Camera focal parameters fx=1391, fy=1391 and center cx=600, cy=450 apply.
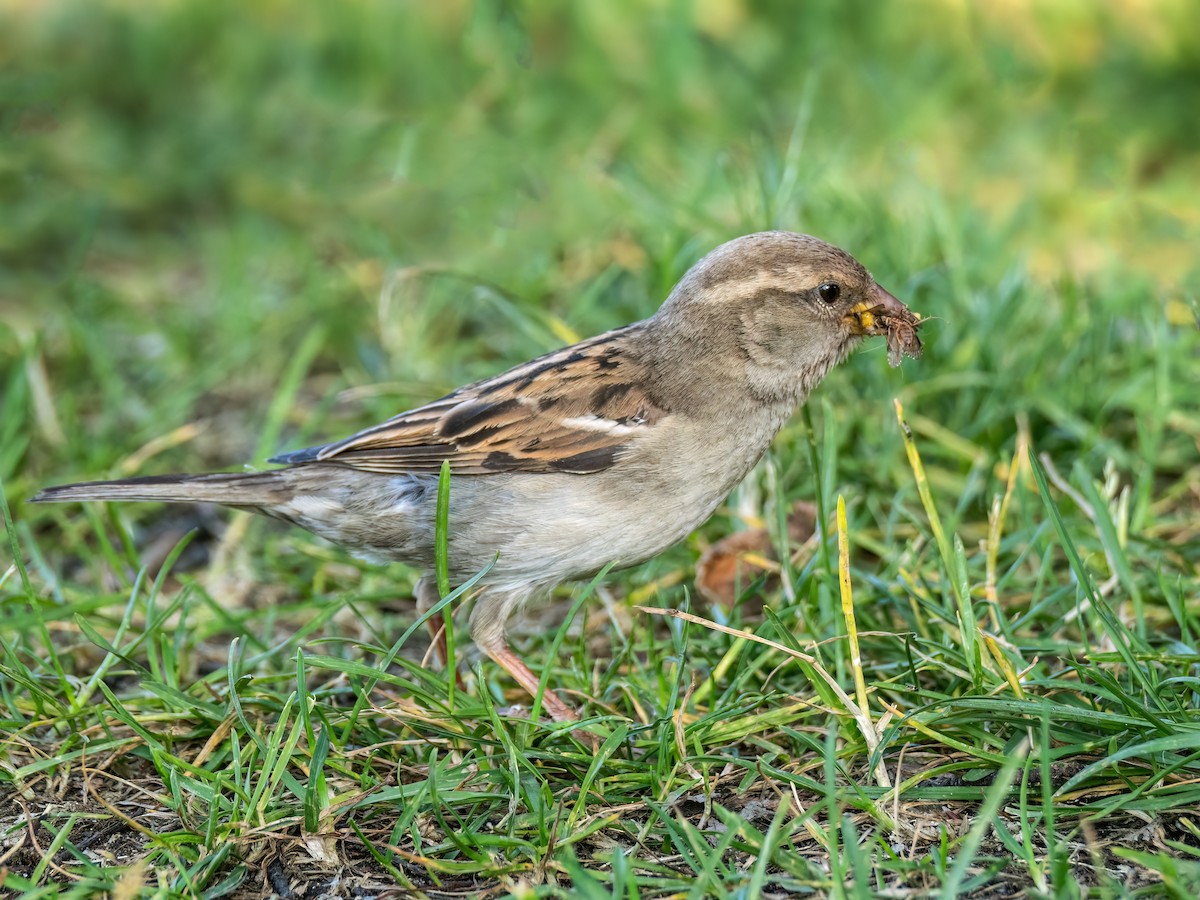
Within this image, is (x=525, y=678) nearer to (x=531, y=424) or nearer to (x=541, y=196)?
(x=531, y=424)

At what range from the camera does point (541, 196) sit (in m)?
7.11

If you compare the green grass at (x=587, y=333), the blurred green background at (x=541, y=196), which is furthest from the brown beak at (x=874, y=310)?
the blurred green background at (x=541, y=196)

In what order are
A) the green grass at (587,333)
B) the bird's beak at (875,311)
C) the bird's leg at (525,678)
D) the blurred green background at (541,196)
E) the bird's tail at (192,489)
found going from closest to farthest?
the green grass at (587,333) → the bird's leg at (525,678) → the bird's beak at (875,311) → the bird's tail at (192,489) → the blurred green background at (541,196)

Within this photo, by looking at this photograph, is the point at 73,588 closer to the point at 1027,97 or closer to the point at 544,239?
the point at 544,239

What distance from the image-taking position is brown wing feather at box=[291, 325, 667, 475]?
13.4 ft

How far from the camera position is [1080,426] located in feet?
16.1

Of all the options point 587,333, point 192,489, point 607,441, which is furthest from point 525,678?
point 587,333

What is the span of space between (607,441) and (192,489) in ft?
4.38

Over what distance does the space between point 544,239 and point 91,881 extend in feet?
14.5

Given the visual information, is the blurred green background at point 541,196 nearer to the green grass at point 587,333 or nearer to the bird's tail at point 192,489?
the green grass at point 587,333

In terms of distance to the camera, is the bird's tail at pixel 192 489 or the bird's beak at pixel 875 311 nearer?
the bird's beak at pixel 875 311

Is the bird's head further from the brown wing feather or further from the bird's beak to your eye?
the brown wing feather

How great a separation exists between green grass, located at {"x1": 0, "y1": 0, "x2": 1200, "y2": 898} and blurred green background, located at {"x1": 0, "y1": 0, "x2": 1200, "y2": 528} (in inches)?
1.2

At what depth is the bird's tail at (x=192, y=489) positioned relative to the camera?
4.23 metres
